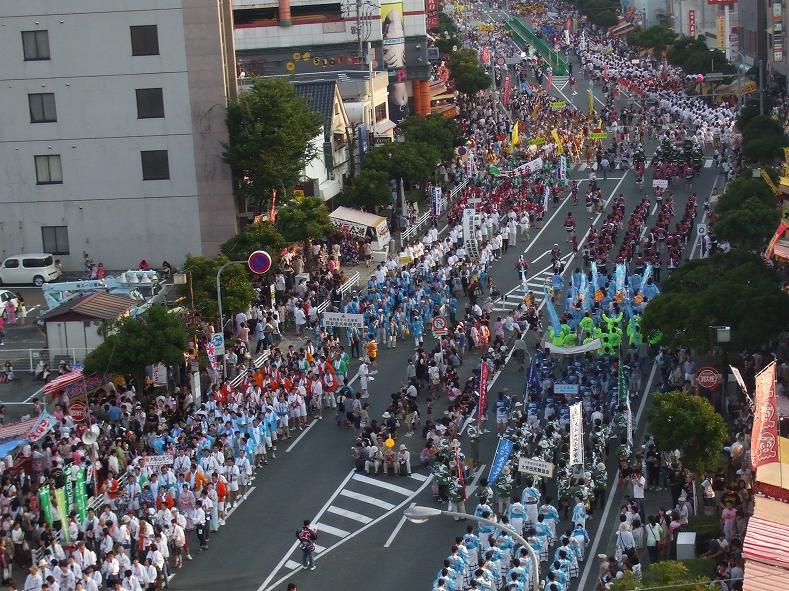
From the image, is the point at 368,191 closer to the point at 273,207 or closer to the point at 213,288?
the point at 273,207

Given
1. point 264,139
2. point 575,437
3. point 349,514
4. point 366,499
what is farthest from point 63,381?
point 264,139

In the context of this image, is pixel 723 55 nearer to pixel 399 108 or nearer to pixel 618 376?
pixel 399 108

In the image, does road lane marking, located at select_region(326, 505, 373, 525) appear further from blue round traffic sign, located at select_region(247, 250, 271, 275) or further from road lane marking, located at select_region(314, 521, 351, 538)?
blue round traffic sign, located at select_region(247, 250, 271, 275)

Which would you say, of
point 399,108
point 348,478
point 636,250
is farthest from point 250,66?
point 348,478

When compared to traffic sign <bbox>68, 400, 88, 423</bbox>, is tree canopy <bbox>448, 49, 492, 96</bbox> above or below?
above

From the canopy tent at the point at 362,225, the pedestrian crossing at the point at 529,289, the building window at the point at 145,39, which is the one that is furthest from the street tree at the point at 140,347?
the canopy tent at the point at 362,225

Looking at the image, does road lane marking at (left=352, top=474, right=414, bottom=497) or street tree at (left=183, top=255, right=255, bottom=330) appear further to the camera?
street tree at (left=183, top=255, right=255, bottom=330)

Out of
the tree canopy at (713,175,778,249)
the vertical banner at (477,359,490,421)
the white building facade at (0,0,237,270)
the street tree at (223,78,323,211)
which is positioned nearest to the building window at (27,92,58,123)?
the white building facade at (0,0,237,270)
